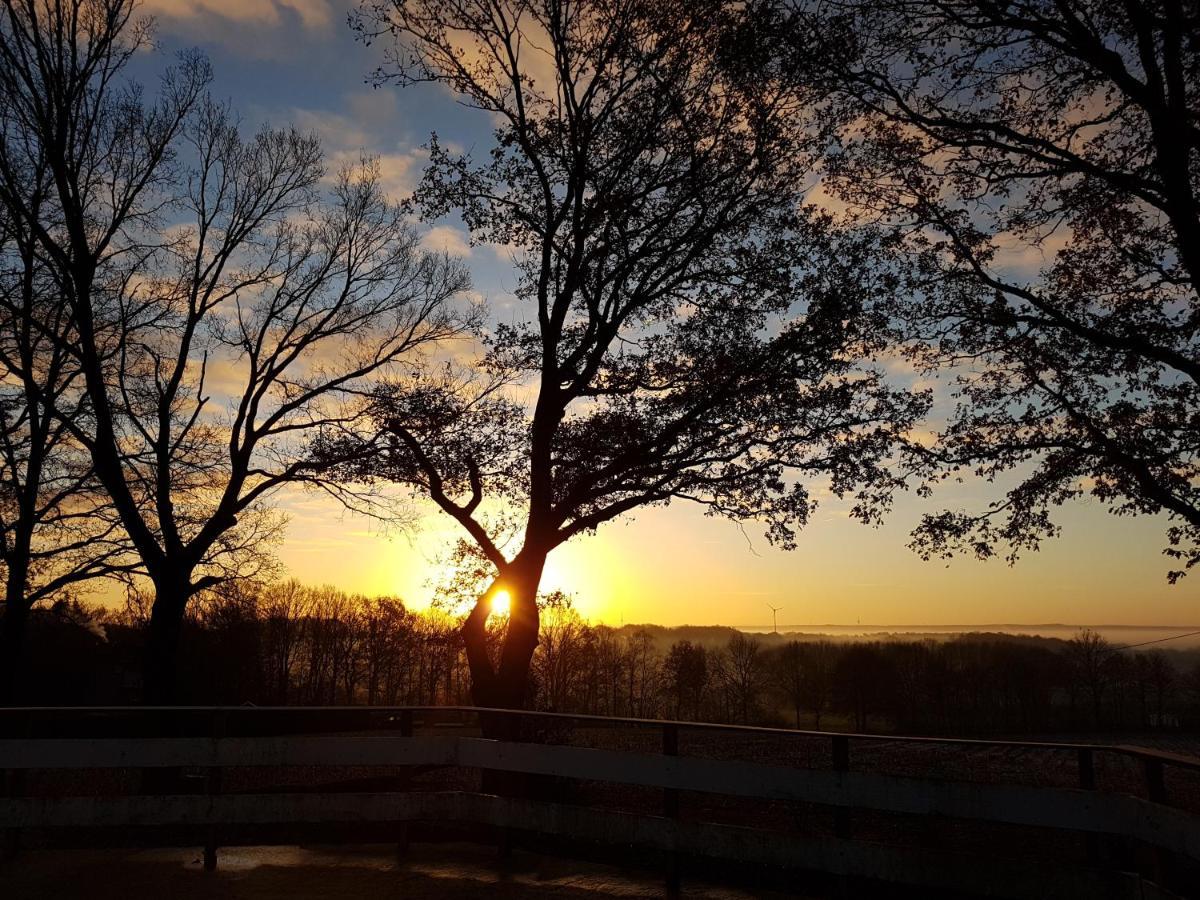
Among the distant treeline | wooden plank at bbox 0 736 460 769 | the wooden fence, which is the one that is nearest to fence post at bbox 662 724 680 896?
the wooden fence

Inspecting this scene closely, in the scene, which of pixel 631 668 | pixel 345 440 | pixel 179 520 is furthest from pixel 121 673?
pixel 631 668

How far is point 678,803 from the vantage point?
6.79m

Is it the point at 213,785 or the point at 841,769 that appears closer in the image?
the point at 841,769

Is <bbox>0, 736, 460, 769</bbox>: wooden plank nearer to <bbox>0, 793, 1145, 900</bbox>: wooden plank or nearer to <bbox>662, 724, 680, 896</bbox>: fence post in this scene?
<bbox>0, 793, 1145, 900</bbox>: wooden plank

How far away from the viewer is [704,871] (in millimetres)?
8852

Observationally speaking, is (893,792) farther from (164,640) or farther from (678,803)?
(164,640)

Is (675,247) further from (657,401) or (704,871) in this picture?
(704,871)

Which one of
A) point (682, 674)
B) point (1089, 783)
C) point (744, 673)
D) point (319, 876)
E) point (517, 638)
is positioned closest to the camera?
point (1089, 783)

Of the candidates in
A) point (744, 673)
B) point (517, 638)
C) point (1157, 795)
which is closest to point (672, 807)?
point (1157, 795)

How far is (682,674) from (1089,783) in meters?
108

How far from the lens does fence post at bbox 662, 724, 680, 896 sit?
679cm

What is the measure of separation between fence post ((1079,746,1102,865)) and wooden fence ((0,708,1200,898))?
19 millimetres

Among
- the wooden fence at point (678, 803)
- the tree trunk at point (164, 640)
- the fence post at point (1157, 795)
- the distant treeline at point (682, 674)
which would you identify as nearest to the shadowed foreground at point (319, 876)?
the wooden fence at point (678, 803)

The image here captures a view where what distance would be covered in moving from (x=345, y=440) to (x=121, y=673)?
56356 millimetres
